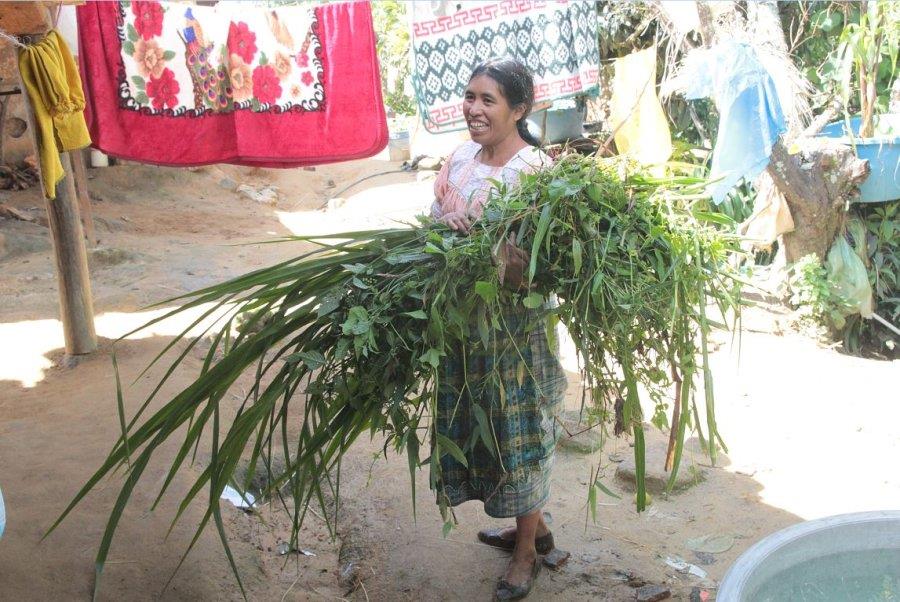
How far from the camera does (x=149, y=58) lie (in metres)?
4.00

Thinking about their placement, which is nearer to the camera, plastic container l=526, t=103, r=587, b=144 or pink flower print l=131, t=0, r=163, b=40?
pink flower print l=131, t=0, r=163, b=40

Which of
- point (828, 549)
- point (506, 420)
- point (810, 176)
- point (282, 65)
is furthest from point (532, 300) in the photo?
point (810, 176)

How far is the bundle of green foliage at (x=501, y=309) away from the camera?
1795 mm

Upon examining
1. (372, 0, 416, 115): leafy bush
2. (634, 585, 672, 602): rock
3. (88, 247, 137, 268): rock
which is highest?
(372, 0, 416, 115): leafy bush

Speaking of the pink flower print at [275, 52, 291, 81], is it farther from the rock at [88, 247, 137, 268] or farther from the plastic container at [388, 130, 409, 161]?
the plastic container at [388, 130, 409, 161]

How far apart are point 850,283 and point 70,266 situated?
15.4ft

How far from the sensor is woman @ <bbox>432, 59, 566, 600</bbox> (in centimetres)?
216

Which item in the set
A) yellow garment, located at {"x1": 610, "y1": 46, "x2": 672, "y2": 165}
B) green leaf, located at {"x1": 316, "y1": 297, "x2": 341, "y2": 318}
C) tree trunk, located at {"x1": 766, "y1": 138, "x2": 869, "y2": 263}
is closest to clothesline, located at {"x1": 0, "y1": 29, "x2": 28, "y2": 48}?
green leaf, located at {"x1": 316, "y1": 297, "x2": 341, "y2": 318}

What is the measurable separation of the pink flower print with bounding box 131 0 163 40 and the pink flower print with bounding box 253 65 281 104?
0.50 metres

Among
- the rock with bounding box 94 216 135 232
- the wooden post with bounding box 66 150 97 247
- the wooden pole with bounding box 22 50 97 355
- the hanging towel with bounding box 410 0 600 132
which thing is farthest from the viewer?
the rock with bounding box 94 216 135 232

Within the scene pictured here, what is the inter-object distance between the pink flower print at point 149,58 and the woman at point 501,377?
231cm

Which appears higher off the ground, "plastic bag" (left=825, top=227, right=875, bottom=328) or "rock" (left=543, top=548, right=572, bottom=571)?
"plastic bag" (left=825, top=227, right=875, bottom=328)

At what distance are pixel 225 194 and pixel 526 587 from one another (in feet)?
27.1

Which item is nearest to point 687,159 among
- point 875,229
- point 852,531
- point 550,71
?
point 875,229
